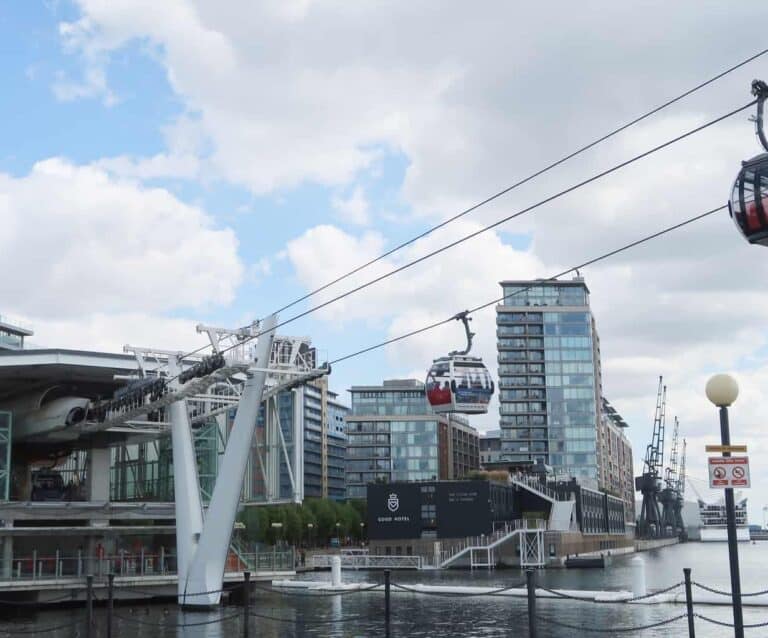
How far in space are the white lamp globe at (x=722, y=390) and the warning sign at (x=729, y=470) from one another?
0.97 meters

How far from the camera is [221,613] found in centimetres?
3850

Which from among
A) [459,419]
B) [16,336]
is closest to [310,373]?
[16,336]

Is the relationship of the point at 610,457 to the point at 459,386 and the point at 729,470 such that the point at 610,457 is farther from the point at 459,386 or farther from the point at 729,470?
the point at 729,470

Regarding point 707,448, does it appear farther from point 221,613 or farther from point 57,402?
point 57,402

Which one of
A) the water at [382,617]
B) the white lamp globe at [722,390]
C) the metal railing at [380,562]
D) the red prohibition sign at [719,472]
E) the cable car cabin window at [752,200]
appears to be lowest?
the metal railing at [380,562]

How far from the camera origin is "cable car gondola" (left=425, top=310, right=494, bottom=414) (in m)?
53.5

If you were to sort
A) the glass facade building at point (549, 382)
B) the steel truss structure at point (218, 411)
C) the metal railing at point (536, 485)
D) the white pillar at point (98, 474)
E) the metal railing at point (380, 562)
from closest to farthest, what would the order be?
the steel truss structure at point (218, 411) < the white pillar at point (98, 474) < the metal railing at point (380, 562) < the metal railing at point (536, 485) < the glass facade building at point (549, 382)

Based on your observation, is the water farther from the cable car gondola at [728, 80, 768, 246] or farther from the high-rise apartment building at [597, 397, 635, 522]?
the high-rise apartment building at [597, 397, 635, 522]

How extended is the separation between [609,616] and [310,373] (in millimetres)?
13247

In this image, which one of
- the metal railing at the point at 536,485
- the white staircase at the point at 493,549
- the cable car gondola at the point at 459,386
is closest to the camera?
the cable car gondola at the point at 459,386

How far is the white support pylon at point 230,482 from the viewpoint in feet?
122

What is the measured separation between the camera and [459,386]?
53594 millimetres

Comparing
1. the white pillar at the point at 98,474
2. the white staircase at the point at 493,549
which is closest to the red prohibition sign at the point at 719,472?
the white pillar at the point at 98,474

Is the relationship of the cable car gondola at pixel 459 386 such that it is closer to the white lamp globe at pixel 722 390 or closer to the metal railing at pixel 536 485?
the white lamp globe at pixel 722 390
